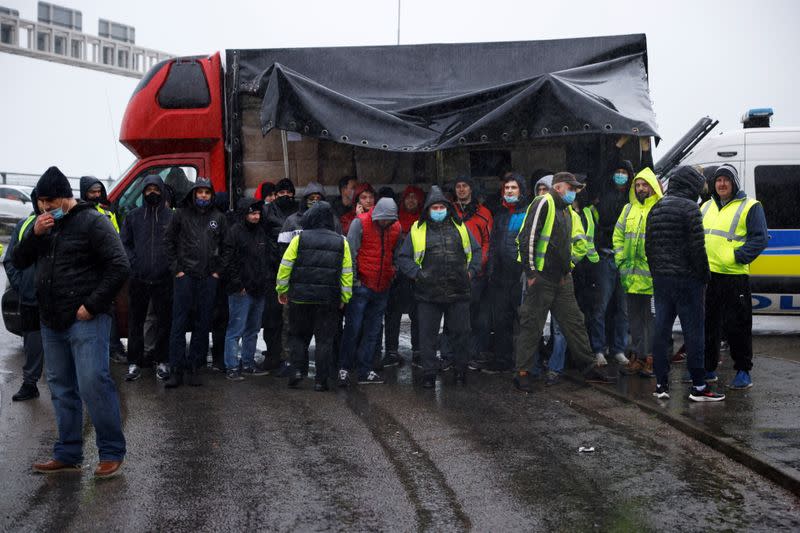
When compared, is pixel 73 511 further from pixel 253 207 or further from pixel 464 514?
pixel 253 207

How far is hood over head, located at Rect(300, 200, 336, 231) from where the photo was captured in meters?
8.85

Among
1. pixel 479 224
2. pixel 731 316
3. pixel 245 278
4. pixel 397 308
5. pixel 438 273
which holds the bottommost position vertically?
pixel 397 308

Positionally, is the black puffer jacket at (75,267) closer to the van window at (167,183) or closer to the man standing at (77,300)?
the man standing at (77,300)

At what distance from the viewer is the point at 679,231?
790 cm

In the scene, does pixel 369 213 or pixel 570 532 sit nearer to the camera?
pixel 570 532

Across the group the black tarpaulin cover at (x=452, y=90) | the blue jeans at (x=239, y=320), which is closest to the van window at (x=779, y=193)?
the black tarpaulin cover at (x=452, y=90)

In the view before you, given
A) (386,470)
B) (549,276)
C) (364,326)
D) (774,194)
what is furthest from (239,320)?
(774,194)

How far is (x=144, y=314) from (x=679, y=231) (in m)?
5.27

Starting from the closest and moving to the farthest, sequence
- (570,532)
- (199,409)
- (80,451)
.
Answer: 1. (570,532)
2. (80,451)
3. (199,409)

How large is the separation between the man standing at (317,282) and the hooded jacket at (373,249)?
41cm

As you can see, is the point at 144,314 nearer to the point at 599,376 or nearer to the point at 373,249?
the point at 373,249

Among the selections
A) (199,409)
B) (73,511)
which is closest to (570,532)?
(73,511)

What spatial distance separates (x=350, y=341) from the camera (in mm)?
9391

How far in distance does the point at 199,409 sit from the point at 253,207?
7.83ft
